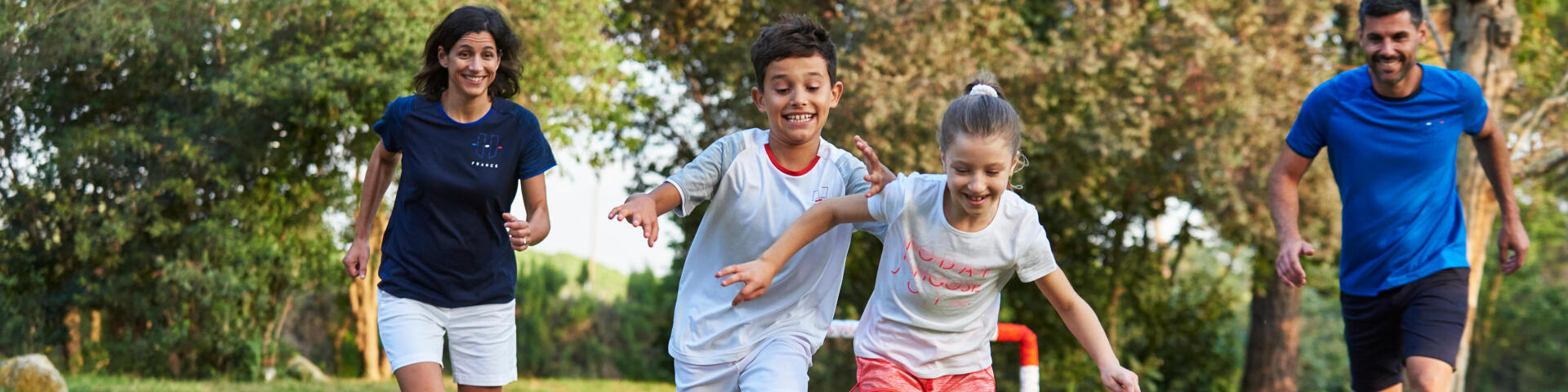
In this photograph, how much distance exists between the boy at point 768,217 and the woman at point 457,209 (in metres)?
0.57

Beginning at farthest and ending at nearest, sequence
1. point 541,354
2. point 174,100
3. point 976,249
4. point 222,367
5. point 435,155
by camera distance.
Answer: point 541,354 → point 222,367 → point 174,100 → point 435,155 → point 976,249

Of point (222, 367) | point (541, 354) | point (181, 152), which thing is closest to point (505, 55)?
point (181, 152)

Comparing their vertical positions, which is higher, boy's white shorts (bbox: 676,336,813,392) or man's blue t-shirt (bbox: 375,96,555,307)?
man's blue t-shirt (bbox: 375,96,555,307)

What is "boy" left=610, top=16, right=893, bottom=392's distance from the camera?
349 centimetres

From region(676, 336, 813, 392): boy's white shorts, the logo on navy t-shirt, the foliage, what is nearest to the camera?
region(676, 336, 813, 392): boy's white shorts

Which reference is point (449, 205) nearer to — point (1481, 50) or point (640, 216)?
point (640, 216)

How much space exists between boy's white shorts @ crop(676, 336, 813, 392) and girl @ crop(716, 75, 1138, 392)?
0.19m

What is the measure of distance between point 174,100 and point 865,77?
6.67 m

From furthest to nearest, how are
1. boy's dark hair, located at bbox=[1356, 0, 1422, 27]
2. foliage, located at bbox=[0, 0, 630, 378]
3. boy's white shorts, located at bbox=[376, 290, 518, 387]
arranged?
foliage, located at bbox=[0, 0, 630, 378] → boy's dark hair, located at bbox=[1356, 0, 1422, 27] → boy's white shorts, located at bbox=[376, 290, 518, 387]

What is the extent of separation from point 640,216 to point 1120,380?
1304mm

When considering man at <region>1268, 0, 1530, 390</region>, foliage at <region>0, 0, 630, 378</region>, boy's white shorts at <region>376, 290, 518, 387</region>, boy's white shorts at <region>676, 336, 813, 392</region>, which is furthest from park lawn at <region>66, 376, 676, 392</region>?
man at <region>1268, 0, 1530, 390</region>

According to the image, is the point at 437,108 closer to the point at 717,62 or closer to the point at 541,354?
the point at 717,62

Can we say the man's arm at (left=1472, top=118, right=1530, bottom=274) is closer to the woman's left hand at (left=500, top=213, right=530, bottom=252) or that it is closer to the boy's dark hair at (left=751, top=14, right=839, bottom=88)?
the boy's dark hair at (left=751, top=14, right=839, bottom=88)

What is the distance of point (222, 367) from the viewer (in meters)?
12.5
